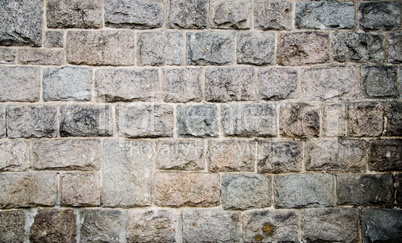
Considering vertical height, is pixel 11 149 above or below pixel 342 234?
above

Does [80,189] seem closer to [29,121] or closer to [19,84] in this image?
[29,121]

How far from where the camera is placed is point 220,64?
2732mm

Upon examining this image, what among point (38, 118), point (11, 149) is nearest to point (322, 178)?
point (38, 118)

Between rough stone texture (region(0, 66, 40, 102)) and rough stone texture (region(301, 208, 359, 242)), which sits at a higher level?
rough stone texture (region(0, 66, 40, 102))

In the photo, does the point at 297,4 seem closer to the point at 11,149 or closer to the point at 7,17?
the point at 7,17

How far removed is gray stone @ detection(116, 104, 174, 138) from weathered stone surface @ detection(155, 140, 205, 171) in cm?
11

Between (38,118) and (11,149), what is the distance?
37cm

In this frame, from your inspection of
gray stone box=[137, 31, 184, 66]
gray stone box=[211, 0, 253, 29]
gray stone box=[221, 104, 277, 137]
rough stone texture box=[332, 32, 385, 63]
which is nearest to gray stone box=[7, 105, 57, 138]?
gray stone box=[137, 31, 184, 66]

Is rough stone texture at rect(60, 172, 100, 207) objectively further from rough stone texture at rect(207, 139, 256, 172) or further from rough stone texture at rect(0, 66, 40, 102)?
rough stone texture at rect(207, 139, 256, 172)

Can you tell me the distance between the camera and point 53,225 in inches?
105

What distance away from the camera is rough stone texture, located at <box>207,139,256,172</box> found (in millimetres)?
2695

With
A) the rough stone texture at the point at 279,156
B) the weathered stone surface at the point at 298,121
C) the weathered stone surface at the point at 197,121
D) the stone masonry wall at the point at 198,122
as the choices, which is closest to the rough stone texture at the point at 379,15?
the stone masonry wall at the point at 198,122

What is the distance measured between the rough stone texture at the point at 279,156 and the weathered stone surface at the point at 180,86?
2.48 feet

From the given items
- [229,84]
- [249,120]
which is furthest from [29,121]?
[249,120]
